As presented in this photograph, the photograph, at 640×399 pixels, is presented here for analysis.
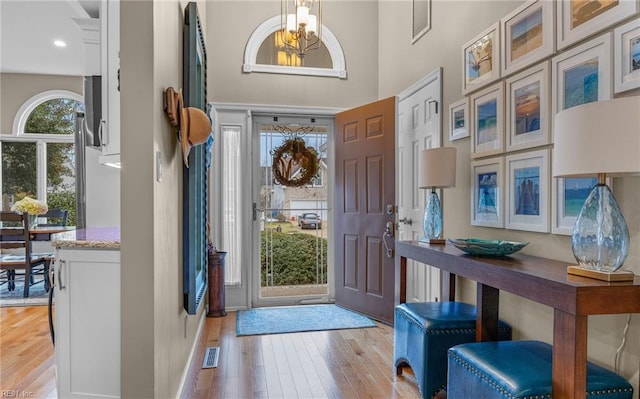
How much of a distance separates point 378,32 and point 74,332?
13.3 feet

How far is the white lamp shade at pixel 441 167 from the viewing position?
2.57 meters

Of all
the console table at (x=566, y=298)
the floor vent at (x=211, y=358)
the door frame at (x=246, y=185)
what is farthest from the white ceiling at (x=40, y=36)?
the console table at (x=566, y=298)

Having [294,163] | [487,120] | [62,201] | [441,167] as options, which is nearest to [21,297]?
[62,201]

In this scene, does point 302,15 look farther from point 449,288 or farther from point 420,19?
point 449,288

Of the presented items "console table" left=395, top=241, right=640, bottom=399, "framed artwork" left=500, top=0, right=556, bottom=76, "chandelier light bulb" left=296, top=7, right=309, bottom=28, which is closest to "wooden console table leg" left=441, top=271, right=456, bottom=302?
"console table" left=395, top=241, right=640, bottom=399

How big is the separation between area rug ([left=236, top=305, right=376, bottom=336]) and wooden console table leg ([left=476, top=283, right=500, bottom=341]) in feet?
5.24

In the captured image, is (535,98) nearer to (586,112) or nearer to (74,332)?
(586,112)

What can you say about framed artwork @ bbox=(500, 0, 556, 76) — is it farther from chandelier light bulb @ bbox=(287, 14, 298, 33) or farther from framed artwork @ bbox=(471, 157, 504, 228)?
chandelier light bulb @ bbox=(287, 14, 298, 33)

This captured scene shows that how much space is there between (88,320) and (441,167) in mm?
2266

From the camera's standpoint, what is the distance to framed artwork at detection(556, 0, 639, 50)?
5.13 ft

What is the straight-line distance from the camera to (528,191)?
210 centimetres

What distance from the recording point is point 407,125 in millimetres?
3682

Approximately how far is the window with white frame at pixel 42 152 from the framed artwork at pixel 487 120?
19.4 feet

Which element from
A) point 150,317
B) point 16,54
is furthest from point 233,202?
point 16,54
